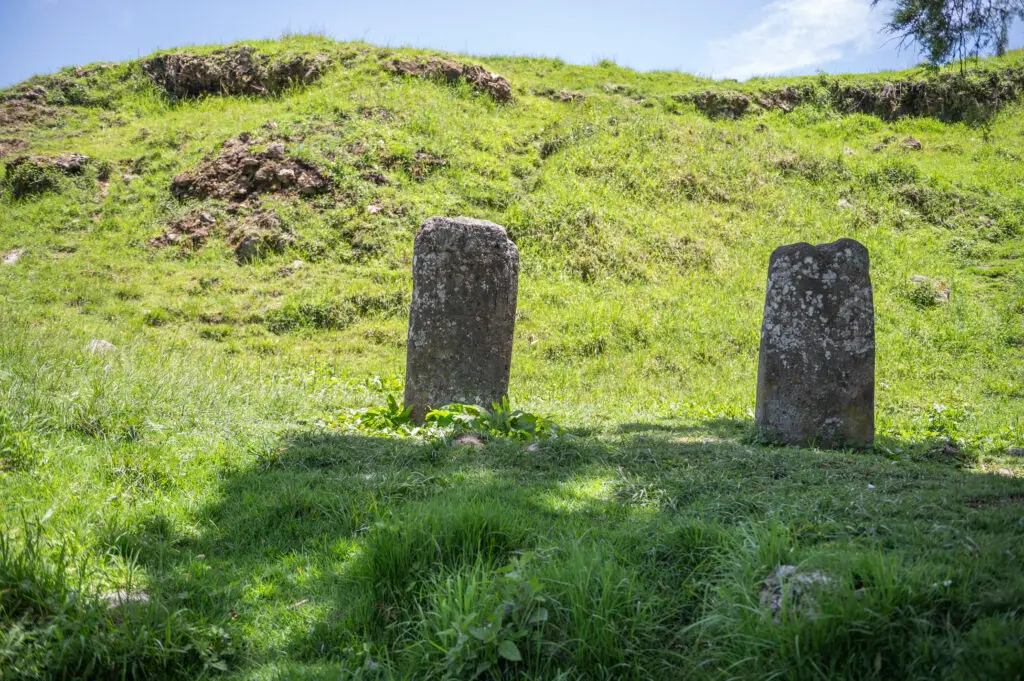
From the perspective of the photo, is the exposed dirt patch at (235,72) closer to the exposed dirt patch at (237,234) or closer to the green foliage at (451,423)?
the exposed dirt patch at (237,234)

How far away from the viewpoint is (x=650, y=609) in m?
2.42

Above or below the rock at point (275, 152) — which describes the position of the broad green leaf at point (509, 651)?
below

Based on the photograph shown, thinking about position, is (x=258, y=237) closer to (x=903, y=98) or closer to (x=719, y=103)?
(x=719, y=103)

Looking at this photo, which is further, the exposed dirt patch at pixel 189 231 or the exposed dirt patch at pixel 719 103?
the exposed dirt patch at pixel 719 103

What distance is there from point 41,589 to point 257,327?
9.46m

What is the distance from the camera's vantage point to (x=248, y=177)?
51.0 ft

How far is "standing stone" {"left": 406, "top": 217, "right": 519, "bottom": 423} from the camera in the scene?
6.27 metres

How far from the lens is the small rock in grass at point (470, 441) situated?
15.9 feet

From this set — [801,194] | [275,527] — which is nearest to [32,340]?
[275,527]

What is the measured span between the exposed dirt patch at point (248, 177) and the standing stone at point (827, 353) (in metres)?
12.4

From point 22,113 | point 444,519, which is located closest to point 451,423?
point 444,519

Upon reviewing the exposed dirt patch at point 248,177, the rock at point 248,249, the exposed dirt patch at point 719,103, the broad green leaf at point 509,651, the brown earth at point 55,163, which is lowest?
the broad green leaf at point 509,651

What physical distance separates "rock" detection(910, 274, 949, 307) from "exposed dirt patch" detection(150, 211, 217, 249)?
1572 cm

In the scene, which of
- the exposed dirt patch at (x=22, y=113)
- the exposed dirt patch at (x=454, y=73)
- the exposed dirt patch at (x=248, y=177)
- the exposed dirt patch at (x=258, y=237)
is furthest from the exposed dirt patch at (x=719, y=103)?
the exposed dirt patch at (x=22, y=113)
